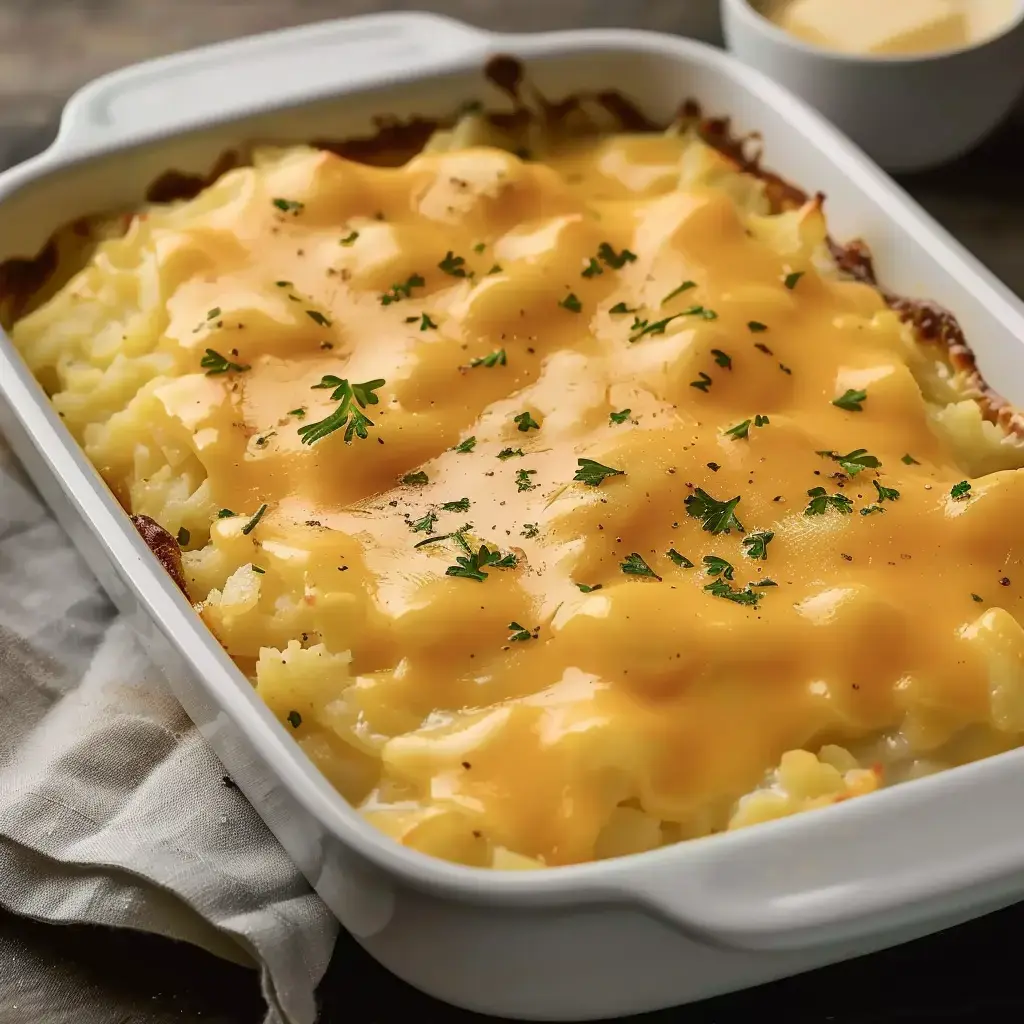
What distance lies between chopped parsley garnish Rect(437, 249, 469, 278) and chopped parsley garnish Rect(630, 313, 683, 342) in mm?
362

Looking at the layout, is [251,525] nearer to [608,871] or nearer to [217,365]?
[217,365]

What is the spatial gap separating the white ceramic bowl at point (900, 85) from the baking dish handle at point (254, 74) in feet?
2.24

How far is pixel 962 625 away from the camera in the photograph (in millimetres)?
2254

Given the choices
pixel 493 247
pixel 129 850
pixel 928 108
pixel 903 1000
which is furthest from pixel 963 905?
pixel 928 108

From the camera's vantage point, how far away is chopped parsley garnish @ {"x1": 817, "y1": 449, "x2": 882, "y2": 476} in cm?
248

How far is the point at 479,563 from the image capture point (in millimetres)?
2273

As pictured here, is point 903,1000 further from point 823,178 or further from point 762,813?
point 823,178

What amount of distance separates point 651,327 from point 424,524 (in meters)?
0.65

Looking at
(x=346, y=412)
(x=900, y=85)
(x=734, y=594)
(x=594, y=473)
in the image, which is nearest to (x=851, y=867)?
(x=734, y=594)

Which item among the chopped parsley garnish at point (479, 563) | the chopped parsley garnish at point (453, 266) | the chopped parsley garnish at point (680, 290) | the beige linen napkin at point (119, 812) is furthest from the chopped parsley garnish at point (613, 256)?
the beige linen napkin at point (119, 812)

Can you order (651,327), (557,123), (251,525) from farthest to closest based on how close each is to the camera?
(557,123), (651,327), (251,525)

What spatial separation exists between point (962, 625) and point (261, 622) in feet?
3.43

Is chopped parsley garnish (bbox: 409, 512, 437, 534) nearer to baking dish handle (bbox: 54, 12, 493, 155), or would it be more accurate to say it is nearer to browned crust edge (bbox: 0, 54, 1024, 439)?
browned crust edge (bbox: 0, 54, 1024, 439)

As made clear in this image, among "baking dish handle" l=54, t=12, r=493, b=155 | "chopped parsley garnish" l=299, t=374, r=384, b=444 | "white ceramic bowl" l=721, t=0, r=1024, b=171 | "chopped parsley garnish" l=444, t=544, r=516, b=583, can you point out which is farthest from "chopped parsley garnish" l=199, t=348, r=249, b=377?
"white ceramic bowl" l=721, t=0, r=1024, b=171
